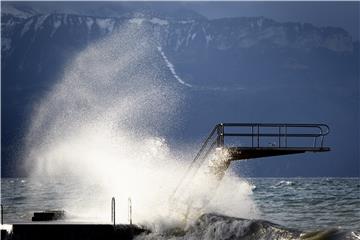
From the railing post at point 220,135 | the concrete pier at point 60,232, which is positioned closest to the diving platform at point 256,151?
the railing post at point 220,135

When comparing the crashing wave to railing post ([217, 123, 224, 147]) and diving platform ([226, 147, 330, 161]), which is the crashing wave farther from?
railing post ([217, 123, 224, 147])

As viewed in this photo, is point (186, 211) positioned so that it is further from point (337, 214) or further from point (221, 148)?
point (337, 214)

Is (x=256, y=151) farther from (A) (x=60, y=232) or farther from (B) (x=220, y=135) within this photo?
(A) (x=60, y=232)

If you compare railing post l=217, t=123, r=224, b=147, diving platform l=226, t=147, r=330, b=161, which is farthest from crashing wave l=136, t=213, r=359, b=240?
railing post l=217, t=123, r=224, b=147

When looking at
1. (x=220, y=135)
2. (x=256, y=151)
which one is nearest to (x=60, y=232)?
(x=220, y=135)

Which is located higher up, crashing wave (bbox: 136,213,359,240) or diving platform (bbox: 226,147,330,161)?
diving platform (bbox: 226,147,330,161)

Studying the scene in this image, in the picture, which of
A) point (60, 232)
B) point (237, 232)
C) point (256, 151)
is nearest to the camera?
point (237, 232)

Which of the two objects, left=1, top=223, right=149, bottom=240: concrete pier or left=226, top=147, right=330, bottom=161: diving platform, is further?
left=226, top=147, right=330, bottom=161: diving platform

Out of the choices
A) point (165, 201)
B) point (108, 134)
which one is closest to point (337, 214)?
point (165, 201)

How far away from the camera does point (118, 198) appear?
4403 centimetres

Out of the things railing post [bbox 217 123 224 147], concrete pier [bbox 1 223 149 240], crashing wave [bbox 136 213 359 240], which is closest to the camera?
crashing wave [bbox 136 213 359 240]

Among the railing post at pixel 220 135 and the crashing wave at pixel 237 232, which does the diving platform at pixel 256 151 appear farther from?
the crashing wave at pixel 237 232

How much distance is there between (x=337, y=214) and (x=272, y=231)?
2265 cm

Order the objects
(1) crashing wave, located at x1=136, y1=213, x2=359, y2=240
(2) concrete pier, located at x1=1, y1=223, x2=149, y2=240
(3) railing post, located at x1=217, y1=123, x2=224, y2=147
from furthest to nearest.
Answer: (3) railing post, located at x1=217, y1=123, x2=224, y2=147 → (2) concrete pier, located at x1=1, y1=223, x2=149, y2=240 → (1) crashing wave, located at x1=136, y1=213, x2=359, y2=240
